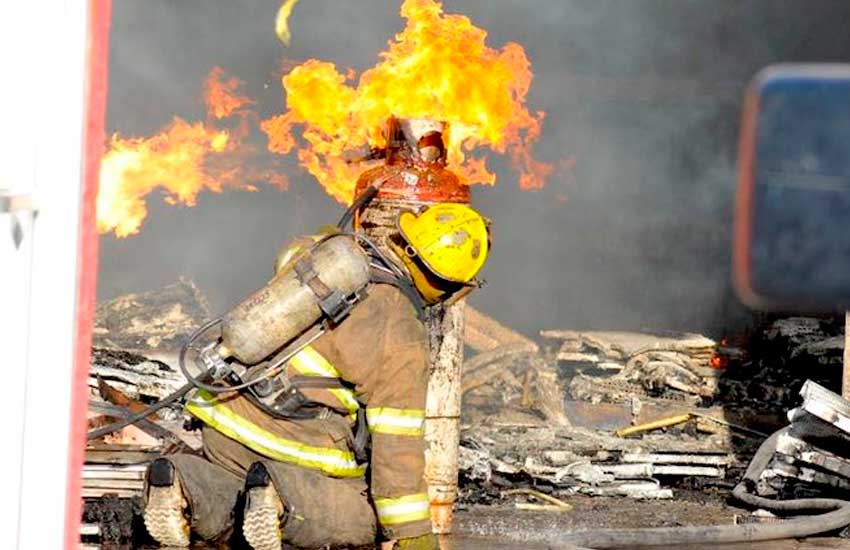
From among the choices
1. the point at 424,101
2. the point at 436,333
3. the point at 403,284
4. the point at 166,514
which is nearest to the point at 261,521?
the point at 166,514

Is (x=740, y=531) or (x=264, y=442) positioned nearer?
(x=264, y=442)

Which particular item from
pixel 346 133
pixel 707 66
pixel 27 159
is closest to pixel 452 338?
pixel 346 133

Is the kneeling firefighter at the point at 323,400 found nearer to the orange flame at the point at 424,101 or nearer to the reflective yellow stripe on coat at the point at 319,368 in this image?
the reflective yellow stripe on coat at the point at 319,368

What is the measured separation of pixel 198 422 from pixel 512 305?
24.3 ft

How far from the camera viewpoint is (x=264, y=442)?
263 inches

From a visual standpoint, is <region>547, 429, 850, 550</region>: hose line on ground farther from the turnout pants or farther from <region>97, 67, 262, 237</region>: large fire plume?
<region>97, 67, 262, 237</region>: large fire plume

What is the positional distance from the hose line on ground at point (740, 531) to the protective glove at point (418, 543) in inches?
41.6

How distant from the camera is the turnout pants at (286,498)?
653 centimetres

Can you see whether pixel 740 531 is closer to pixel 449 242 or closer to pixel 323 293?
pixel 449 242

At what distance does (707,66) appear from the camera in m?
14.3

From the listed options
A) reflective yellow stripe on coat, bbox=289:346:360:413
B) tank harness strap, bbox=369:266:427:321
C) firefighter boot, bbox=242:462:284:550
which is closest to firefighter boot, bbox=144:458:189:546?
firefighter boot, bbox=242:462:284:550

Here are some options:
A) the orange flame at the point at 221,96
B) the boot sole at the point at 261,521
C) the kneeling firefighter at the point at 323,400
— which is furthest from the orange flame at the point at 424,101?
the boot sole at the point at 261,521

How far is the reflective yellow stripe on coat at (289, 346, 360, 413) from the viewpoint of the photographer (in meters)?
6.61

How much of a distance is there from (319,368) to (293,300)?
1.43 feet
